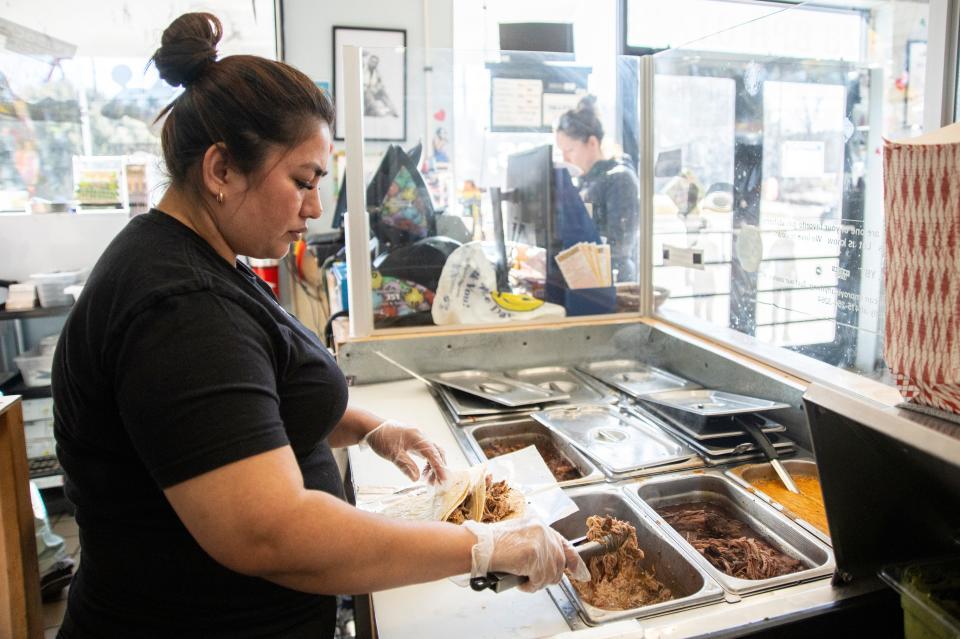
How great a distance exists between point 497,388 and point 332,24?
8.81ft

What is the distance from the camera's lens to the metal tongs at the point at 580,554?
3.05 feet

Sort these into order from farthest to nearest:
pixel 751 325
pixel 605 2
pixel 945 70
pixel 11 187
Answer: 1. pixel 605 2
2. pixel 11 187
3. pixel 751 325
4. pixel 945 70

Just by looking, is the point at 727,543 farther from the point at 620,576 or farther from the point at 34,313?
the point at 34,313

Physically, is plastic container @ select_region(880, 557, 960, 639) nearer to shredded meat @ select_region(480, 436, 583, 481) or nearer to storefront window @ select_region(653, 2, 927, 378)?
storefront window @ select_region(653, 2, 927, 378)

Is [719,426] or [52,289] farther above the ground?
[52,289]

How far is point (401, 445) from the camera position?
1.42 metres

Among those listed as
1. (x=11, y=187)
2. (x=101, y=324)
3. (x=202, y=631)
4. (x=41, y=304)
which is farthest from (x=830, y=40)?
(x=11, y=187)

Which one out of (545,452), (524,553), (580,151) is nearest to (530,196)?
(580,151)

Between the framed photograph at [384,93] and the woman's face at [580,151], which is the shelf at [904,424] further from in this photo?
the woman's face at [580,151]

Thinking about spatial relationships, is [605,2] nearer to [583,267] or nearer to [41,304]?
[583,267]

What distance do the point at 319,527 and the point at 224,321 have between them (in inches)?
10.5

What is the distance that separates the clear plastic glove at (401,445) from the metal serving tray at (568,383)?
2.13 feet

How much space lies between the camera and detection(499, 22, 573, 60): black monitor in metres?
2.79

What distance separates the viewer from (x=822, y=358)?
5.24ft
